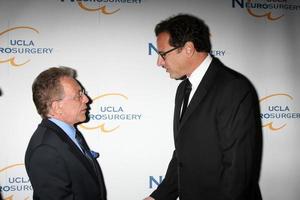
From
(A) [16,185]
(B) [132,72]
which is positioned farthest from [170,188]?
(A) [16,185]

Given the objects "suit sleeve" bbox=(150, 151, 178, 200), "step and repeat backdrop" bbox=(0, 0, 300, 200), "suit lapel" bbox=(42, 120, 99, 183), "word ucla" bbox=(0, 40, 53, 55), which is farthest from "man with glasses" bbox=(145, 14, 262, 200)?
"word ucla" bbox=(0, 40, 53, 55)

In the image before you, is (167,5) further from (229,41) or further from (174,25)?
(174,25)

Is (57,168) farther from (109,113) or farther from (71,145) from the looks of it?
(109,113)

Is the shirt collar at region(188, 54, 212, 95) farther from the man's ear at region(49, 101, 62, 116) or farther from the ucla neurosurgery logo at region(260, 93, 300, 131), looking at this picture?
the ucla neurosurgery logo at region(260, 93, 300, 131)

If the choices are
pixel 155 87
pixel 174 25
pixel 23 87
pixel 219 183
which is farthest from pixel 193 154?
pixel 23 87

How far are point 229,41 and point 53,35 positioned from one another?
1.53 meters

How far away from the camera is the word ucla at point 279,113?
8.63 ft

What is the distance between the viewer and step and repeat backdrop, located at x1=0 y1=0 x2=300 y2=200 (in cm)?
224

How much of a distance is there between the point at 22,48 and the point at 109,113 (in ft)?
2.84

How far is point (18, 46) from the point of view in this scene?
2.23m

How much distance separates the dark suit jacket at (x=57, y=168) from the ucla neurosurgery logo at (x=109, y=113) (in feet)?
2.69

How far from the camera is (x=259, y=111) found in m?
2.60

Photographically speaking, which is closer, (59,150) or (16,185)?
(59,150)

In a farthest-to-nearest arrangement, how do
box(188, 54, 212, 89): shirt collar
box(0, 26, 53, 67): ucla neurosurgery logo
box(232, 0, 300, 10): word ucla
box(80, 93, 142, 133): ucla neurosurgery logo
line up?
box(232, 0, 300, 10): word ucla
box(80, 93, 142, 133): ucla neurosurgery logo
box(0, 26, 53, 67): ucla neurosurgery logo
box(188, 54, 212, 89): shirt collar
